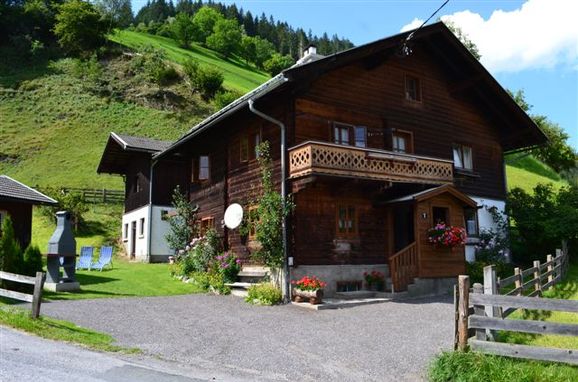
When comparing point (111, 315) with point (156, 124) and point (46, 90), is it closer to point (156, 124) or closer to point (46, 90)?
point (156, 124)

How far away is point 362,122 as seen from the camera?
59.7 ft

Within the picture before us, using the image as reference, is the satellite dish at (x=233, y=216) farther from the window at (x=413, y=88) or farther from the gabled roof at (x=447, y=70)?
the window at (x=413, y=88)

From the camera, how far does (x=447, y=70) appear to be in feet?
71.8

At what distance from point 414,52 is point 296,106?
6941 millimetres

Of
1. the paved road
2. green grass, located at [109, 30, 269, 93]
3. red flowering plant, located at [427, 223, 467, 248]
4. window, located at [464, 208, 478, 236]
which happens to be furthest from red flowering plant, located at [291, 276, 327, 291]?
green grass, located at [109, 30, 269, 93]

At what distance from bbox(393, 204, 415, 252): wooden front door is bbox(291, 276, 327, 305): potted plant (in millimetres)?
4334

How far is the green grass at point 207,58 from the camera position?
238 feet

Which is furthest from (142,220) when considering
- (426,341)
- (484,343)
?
(484,343)

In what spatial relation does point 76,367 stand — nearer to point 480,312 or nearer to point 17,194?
point 480,312

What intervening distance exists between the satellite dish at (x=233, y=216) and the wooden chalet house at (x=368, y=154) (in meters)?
0.47

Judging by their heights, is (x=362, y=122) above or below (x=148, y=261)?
above

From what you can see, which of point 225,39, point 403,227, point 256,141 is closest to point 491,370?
point 403,227

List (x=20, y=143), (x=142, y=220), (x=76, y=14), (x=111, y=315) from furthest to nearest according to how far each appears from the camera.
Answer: (x=76, y=14) → (x=20, y=143) → (x=142, y=220) → (x=111, y=315)

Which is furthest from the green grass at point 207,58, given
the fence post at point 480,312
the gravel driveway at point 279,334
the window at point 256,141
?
the fence post at point 480,312
